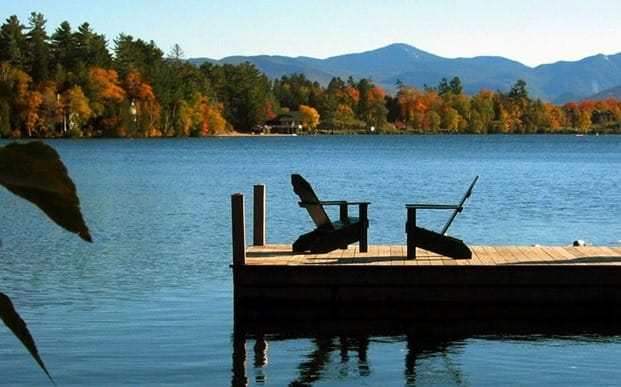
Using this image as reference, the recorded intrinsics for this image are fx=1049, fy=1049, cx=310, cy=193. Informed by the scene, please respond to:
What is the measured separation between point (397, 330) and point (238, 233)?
240 centimetres

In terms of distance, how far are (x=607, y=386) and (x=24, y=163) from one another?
1057cm

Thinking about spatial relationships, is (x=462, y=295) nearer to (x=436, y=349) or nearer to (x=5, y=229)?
(x=436, y=349)

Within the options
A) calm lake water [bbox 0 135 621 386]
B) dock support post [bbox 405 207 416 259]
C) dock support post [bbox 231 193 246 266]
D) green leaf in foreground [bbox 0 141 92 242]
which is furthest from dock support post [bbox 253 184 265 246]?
green leaf in foreground [bbox 0 141 92 242]

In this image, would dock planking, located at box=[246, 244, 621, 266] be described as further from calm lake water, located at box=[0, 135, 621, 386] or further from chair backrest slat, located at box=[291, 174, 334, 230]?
calm lake water, located at box=[0, 135, 621, 386]

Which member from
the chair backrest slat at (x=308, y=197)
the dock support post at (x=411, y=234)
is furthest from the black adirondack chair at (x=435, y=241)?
the chair backrest slat at (x=308, y=197)

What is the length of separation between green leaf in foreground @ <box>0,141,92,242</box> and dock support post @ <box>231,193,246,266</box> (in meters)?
12.2

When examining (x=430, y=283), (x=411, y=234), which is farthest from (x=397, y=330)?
(x=411, y=234)

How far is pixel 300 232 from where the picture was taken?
28.0 m

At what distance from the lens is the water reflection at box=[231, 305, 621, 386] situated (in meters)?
12.4

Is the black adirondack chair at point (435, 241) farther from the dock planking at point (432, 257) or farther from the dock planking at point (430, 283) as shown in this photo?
the dock planking at point (430, 283)

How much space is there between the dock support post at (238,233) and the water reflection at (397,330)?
703mm

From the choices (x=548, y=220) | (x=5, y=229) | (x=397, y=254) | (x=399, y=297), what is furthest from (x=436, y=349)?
(x=548, y=220)

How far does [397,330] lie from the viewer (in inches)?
528

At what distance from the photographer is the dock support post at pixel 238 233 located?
43.9ft
